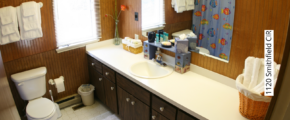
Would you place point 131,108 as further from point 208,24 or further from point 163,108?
point 208,24

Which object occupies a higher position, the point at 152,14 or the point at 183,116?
the point at 152,14

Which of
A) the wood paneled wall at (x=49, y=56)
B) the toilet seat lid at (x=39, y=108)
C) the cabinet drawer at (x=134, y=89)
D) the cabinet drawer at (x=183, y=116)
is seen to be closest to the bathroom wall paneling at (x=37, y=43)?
the wood paneled wall at (x=49, y=56)

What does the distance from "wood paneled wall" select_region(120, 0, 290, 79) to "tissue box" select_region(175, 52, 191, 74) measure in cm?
7

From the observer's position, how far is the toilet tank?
2299 mm

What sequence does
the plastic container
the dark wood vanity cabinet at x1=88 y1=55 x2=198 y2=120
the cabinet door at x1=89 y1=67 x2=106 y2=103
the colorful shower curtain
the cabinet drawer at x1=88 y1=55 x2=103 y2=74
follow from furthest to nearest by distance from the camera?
1. the plastic container
2. the cabinet door at x1=89 y1=67 x2=106 y2=103
3. the cabinet drawer at x1=88 y1=55 x2=103 y2=74
4. the dark wood vanity cabinet at x1=88 y1=55 x2=198 y2=120
5. the colorful shower curtain

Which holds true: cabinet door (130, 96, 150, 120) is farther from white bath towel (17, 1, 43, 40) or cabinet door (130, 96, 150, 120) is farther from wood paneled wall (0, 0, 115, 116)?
white bath towel (17, 1, 43, 40)

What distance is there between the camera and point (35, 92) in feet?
7.97

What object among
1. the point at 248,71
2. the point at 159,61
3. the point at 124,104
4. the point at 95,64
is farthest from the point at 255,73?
the point at 95,64

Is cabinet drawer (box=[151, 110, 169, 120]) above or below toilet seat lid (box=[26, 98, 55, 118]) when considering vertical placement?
above

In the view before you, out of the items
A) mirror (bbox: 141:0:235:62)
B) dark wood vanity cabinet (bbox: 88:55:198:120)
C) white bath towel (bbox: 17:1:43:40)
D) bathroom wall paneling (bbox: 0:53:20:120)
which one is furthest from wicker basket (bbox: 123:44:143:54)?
bathroom wall paneling (bbox: 0:53:20:120)

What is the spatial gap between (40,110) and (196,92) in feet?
5.39

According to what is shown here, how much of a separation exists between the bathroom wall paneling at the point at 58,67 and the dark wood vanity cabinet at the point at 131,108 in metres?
0.85

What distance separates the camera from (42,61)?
8.30 ft

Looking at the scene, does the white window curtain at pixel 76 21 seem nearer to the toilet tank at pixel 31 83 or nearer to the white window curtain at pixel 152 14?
the toilet tank at pixel 31 83
